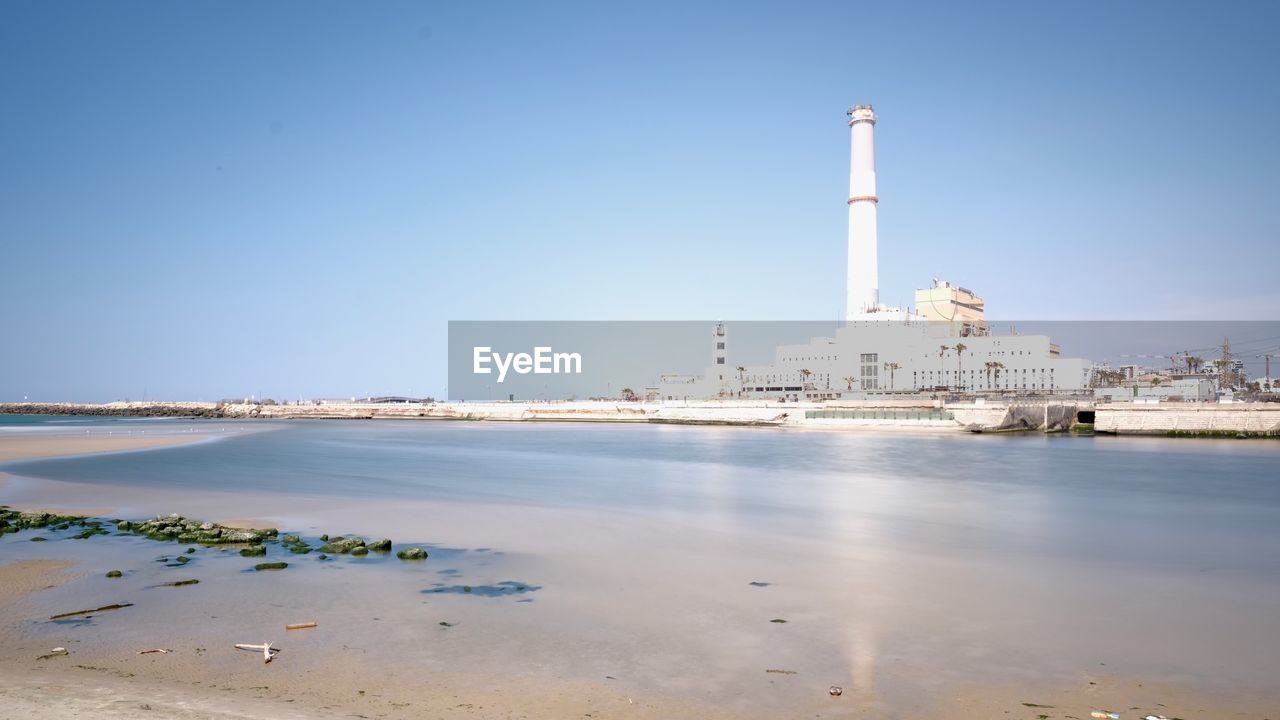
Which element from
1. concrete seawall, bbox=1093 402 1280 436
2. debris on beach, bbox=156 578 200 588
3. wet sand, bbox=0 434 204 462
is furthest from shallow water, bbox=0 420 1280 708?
concrete seawall, bbox=1093 402 1280 436

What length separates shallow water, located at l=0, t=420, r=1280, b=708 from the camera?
21.0 ft

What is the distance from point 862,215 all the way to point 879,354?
19518mm

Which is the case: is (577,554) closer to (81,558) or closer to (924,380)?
(81,558)

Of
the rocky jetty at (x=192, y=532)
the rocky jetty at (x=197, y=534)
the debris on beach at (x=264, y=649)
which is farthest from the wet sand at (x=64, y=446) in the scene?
the debris on beach at (x=264, y=649)

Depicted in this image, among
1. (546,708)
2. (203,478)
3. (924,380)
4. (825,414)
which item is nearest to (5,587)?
(546,708)

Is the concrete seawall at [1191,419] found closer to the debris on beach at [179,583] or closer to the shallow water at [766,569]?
the shallow water at [766,569]

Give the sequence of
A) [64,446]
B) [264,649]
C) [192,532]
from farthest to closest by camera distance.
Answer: [64,446] → [192,532] → [264,649]

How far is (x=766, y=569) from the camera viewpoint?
10.1 m

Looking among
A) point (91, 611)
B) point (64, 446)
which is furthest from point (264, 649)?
point (64, 446)

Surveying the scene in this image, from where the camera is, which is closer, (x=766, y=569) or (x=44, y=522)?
(x=766, y=569)

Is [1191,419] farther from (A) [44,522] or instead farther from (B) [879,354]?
(B) [879,354]

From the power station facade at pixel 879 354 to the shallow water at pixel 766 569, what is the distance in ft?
247

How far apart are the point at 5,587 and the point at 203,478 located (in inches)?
567

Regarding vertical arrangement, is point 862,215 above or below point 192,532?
above
